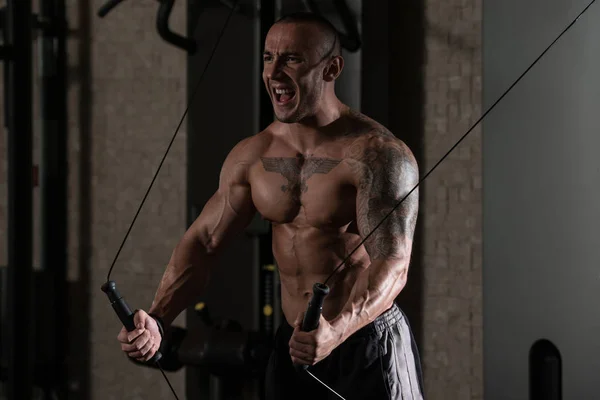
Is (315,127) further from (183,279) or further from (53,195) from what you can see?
(53,195)

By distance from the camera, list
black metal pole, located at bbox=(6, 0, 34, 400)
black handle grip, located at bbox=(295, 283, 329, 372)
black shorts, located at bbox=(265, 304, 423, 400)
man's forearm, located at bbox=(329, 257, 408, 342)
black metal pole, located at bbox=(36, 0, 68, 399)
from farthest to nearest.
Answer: black metal pole, located at bbox=(36, 0, 68, 399)
black metal pole, located at bbox=(6, 0, 34, 400)
black shorts, located at bbox=(265, 304, 423, 400)
man's forearm, located at bbox=(329, 257, 408, 342)
black handle grip, located at bbox=(295, 283, 329, 372)

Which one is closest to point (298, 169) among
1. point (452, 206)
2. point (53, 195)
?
point (452, 206)

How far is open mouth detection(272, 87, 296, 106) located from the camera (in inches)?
60.8

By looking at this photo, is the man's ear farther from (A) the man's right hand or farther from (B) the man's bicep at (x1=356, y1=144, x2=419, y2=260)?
(A) the man's right hand

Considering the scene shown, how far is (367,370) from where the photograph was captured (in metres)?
1.59

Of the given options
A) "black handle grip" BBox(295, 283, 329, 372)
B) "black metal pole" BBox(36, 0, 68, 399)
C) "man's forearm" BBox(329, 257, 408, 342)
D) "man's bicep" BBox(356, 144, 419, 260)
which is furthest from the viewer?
"black metal pole" BBox(36, 0, 68, 399)

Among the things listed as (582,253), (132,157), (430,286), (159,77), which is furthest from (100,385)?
(582,253)

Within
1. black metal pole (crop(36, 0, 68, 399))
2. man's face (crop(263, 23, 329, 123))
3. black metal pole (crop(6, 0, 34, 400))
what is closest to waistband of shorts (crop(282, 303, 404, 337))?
man's face (crop(263, 23, 329, 123))

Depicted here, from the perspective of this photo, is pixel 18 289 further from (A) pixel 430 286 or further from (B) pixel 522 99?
(B) pixel 522 99

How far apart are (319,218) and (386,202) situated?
5.3 inches

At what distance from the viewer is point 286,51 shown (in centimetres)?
153

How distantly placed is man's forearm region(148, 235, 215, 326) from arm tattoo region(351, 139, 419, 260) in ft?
1.08

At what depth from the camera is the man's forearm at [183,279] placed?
165 centimetres

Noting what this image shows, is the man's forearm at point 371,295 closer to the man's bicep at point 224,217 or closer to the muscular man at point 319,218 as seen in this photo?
the muscular man at point 319,218
